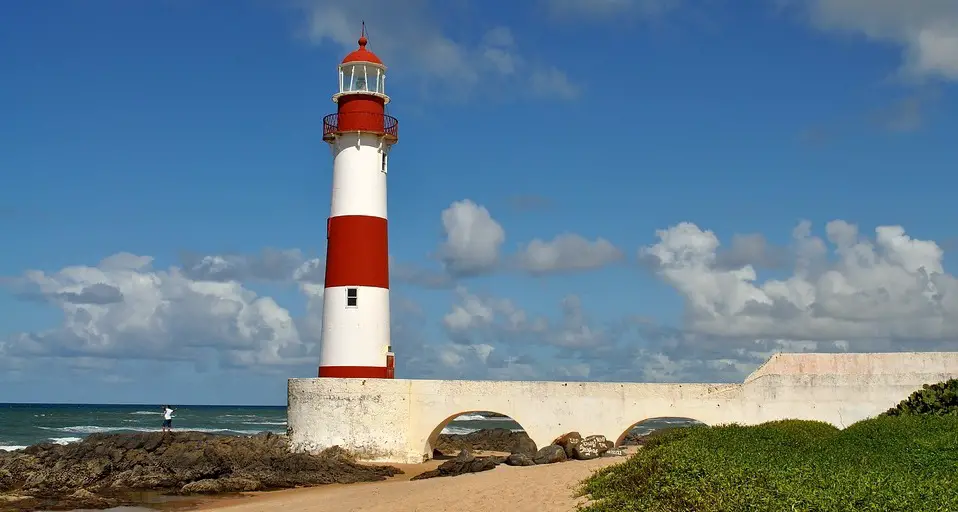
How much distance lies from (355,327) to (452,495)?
33.1 feet

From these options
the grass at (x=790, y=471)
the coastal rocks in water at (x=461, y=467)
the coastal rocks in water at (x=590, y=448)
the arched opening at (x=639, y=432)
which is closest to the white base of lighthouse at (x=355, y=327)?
the coastal rocks in water at (x=461, y=467)

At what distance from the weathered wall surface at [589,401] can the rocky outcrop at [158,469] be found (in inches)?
38.0

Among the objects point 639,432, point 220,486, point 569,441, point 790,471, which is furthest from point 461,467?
point 639,432

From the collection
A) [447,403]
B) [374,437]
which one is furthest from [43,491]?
[447,403]

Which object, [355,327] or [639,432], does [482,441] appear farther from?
[639,432]

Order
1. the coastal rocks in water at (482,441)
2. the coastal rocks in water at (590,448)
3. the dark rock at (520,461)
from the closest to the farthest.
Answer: the dark rock at (520,461) → the coastal rocks in water at (590,448) → the coastal rocks in water at (482,441)

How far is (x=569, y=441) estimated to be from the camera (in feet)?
73.8

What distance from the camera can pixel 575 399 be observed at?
23375 mm

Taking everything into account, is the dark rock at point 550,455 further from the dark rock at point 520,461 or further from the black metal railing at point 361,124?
the black metal railing at point 361,124

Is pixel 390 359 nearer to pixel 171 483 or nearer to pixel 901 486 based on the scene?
pixel 171 483

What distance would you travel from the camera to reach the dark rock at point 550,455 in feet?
68.8

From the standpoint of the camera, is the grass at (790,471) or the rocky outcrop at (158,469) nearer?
the grass at (790,471)

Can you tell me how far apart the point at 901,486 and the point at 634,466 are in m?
4.37

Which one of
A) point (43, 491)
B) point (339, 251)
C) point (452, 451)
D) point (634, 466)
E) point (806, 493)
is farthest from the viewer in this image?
point (452, 451)
